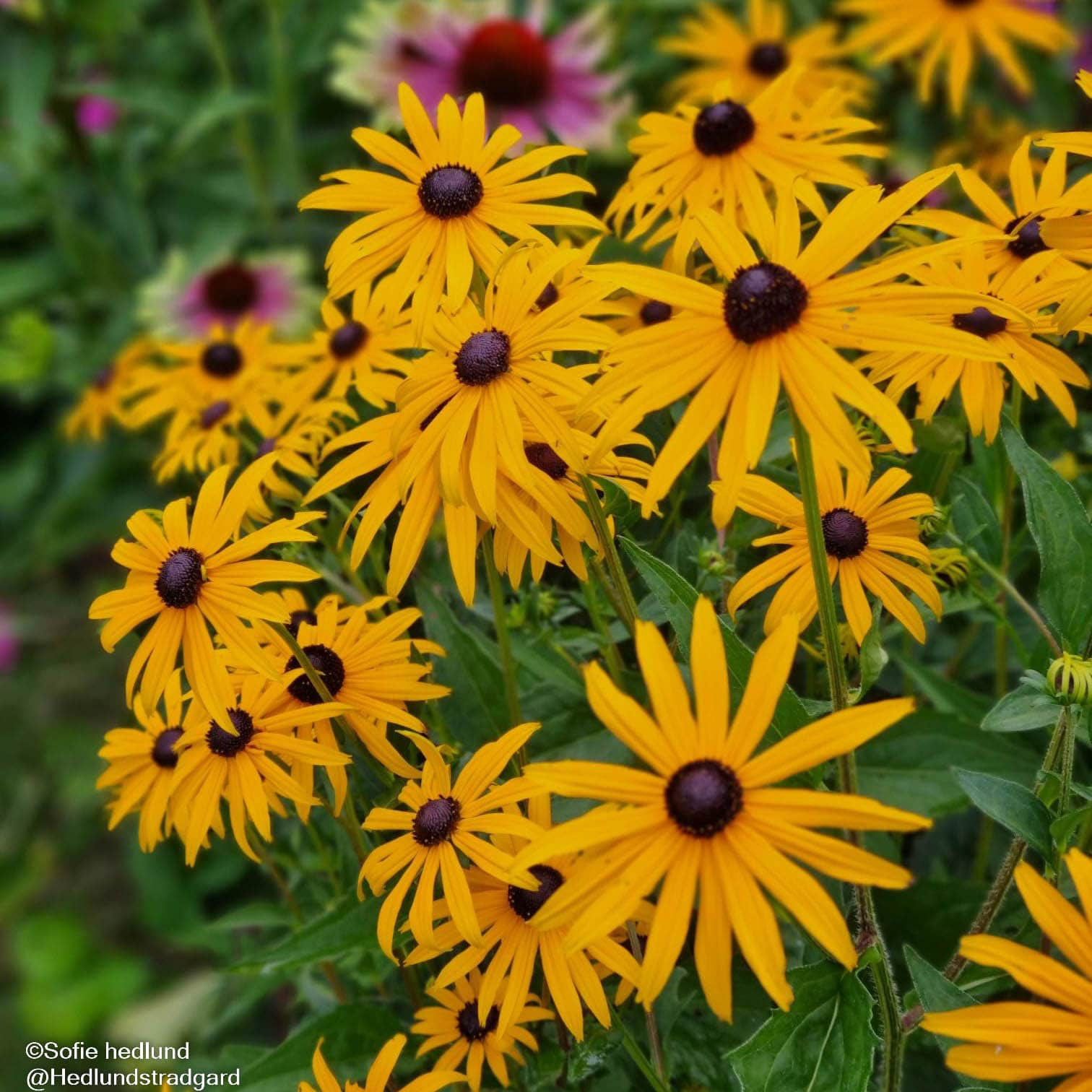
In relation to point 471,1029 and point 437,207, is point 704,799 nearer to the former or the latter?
point 471,1029

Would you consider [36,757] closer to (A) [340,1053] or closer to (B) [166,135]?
(B) [166,135]

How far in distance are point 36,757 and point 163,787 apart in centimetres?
123

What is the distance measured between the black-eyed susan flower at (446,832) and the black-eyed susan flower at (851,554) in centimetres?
14

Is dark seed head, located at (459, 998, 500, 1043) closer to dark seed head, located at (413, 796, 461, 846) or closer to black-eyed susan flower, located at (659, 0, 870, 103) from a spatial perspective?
dark seed head, located at (413, 796, 461, 846)

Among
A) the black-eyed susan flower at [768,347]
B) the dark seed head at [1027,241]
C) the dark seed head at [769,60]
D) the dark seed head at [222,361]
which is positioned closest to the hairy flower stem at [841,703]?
→ the black-eyed susan flower at [768,347]

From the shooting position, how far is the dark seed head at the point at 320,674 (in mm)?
600

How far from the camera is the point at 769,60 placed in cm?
134

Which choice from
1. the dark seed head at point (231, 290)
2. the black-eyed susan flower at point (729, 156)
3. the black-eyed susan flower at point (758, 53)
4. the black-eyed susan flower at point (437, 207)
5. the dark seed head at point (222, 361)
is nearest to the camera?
the black-eyed susan flower at point (437, 207)

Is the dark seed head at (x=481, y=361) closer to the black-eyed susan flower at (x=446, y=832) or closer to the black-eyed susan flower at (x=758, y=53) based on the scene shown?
the black-eyed susan flower at (x=446, y=832)

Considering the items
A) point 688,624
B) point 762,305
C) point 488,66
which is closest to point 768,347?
point 762,305

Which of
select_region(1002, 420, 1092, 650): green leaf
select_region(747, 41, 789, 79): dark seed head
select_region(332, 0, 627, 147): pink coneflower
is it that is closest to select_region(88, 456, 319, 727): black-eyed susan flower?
select_region(1002, 420, 1092, 650): green leaf

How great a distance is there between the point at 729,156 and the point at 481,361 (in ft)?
0.95

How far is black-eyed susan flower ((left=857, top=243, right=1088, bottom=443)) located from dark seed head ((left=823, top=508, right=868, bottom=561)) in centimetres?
7

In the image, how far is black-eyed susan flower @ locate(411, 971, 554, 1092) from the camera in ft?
1.89
